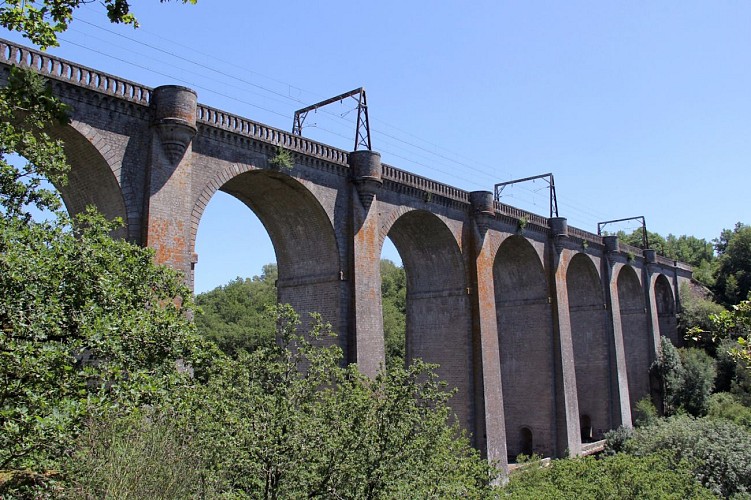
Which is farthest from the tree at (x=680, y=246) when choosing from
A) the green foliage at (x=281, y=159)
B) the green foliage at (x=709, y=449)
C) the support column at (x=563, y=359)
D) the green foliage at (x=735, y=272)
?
the green foliage at (x=281, y=159)

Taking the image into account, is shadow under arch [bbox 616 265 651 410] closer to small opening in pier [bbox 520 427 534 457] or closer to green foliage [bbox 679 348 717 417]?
green foliage [bbox 679 348 717 417]

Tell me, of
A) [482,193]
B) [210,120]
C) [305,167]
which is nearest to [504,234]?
[482,193]

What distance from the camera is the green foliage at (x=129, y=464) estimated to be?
21.2ft

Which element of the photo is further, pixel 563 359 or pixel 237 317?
pixel 237 317

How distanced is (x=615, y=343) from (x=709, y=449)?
1473 centimetres

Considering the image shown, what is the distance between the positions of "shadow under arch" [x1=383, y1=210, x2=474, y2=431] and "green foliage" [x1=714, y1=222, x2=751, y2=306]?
35.8 meters

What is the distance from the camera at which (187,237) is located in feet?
52.4

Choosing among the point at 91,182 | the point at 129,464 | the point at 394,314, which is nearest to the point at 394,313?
the point at 394,314

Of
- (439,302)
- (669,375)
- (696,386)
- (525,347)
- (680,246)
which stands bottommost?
(696,386)

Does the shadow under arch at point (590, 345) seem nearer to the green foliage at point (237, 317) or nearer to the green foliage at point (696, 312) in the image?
the green foliage at point (696, 312)

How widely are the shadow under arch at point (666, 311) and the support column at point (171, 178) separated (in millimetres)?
43132

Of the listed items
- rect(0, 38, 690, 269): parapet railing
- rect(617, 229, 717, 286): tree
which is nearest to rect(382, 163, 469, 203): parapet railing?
rect(0, 38, 690, 269): parapet railing

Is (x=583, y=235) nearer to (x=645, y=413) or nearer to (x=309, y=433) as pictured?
(x=645, y=413)

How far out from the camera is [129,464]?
661cm
